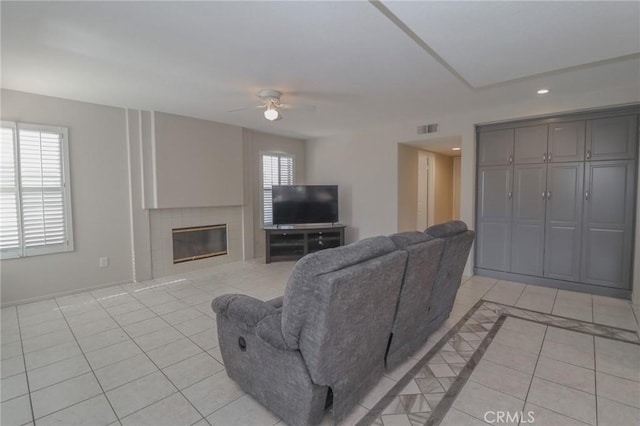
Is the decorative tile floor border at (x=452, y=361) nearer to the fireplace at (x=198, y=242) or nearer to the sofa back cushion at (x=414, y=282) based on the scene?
the sofa back cushion at (x=414, y=282)

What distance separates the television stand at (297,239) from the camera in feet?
18.2

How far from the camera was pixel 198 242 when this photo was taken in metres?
5.11

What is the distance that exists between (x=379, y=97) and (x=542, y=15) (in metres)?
1.98

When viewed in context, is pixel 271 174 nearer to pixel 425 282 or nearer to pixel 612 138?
pixel 425 282

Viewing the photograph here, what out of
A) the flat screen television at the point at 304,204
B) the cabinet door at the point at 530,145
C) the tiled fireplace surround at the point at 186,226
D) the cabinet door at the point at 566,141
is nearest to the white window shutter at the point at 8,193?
the tiled fireplace surround at the point at 186,226

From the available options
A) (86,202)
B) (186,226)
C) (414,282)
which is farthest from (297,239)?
(414,282)

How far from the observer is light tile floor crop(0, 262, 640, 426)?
5.96 ft

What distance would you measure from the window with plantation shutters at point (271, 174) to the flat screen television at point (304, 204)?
0.39 meters

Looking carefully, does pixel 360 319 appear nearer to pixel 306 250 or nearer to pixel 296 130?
pixel 306 250

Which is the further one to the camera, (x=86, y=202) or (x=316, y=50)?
(x=86, y=202)

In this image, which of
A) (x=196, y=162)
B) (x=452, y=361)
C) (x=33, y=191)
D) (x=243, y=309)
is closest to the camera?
(x=243, y=309)

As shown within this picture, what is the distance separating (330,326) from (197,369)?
1428 millimetres

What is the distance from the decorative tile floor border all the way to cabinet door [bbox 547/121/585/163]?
205cm

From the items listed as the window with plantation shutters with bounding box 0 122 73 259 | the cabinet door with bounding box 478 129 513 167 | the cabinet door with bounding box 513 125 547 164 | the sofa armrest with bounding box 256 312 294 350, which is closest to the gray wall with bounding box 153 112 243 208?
the window with plantation shutters with bounding box 0 122 73 259
